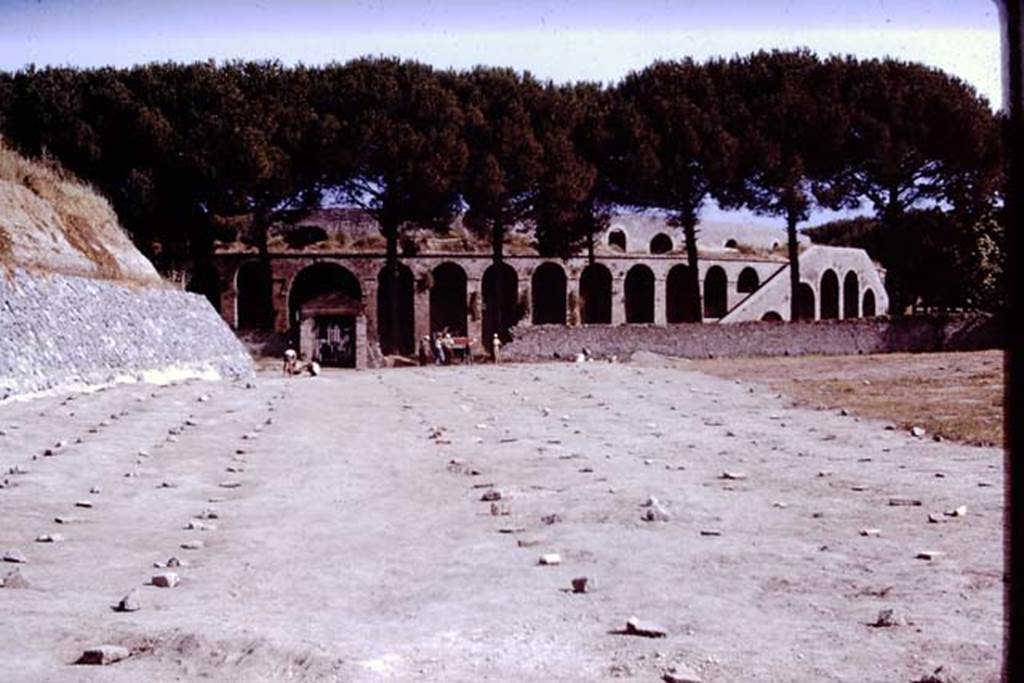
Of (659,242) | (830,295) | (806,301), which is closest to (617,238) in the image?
(659,242)

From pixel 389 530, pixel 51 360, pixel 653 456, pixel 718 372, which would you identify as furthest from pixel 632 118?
pixel 389 530

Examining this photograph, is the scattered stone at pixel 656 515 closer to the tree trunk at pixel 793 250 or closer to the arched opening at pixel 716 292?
the tree trunk at pixel 793 250

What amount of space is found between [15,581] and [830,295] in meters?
68.3

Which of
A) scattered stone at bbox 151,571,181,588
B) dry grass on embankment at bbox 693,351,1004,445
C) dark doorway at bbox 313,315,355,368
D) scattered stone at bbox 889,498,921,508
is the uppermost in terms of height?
dark doorway at bbox 313,315,355,368

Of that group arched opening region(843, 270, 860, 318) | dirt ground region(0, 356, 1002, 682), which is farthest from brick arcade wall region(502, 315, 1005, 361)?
dirt ground region(0, 356, 1002, 682)

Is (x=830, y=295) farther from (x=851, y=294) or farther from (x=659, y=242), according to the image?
(x=659, y=242)

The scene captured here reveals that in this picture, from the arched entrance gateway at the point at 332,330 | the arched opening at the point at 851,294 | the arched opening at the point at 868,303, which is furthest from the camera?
the arched opening at the point at 868,303

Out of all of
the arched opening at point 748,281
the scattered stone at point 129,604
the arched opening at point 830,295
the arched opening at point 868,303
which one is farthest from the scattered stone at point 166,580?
the arched opening at point 868,303

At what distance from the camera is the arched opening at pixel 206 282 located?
164 feet

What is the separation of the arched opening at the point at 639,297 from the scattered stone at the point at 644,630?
195 ft

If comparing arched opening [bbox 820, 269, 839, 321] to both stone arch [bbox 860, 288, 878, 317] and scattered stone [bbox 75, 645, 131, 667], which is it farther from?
scattered stone [bbox 75, 645, 131, 667]

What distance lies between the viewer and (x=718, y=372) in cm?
3155

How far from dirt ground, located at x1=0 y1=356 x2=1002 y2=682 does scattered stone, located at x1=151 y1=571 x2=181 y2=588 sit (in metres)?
0.08

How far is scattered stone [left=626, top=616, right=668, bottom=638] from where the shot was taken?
5.30 metres
